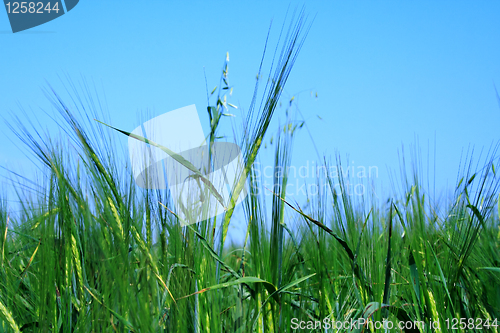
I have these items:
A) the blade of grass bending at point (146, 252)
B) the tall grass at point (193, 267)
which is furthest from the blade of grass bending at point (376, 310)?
the blade of grass bending at point (146, 252)

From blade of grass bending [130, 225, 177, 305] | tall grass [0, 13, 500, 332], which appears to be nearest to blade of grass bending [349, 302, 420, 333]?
tall grass [0, 13, 500, 332]

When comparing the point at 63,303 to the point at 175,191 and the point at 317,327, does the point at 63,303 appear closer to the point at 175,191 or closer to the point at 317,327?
the point at 175,191

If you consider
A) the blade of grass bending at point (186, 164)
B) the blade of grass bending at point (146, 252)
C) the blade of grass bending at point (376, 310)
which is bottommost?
the blade of grass bending at point (376, 310)

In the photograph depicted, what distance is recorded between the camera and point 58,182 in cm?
77

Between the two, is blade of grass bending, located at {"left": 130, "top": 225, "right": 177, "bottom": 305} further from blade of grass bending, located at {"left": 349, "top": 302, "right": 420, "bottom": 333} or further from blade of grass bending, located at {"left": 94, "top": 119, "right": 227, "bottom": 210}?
blade of grass bending, located at {"left": 349, "top": 302, "right": 420, "bottom": 333}

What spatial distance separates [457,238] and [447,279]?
137 mm

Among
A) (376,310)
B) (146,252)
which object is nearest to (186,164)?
(146,252)

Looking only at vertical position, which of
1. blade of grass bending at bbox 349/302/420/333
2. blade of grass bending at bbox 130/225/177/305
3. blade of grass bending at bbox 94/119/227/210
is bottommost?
blade of grass bending at bbox 349/302/420/333

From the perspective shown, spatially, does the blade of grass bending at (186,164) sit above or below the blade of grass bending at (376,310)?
above

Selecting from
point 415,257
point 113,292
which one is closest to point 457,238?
point 415,257

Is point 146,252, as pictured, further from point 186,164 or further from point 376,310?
point 376,310

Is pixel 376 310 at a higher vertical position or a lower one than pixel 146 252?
lower

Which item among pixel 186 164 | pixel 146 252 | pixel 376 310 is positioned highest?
pixel 186 164

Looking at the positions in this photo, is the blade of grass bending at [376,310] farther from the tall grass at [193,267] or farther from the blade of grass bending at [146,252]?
→ the blade of grass bending at [146,252]
